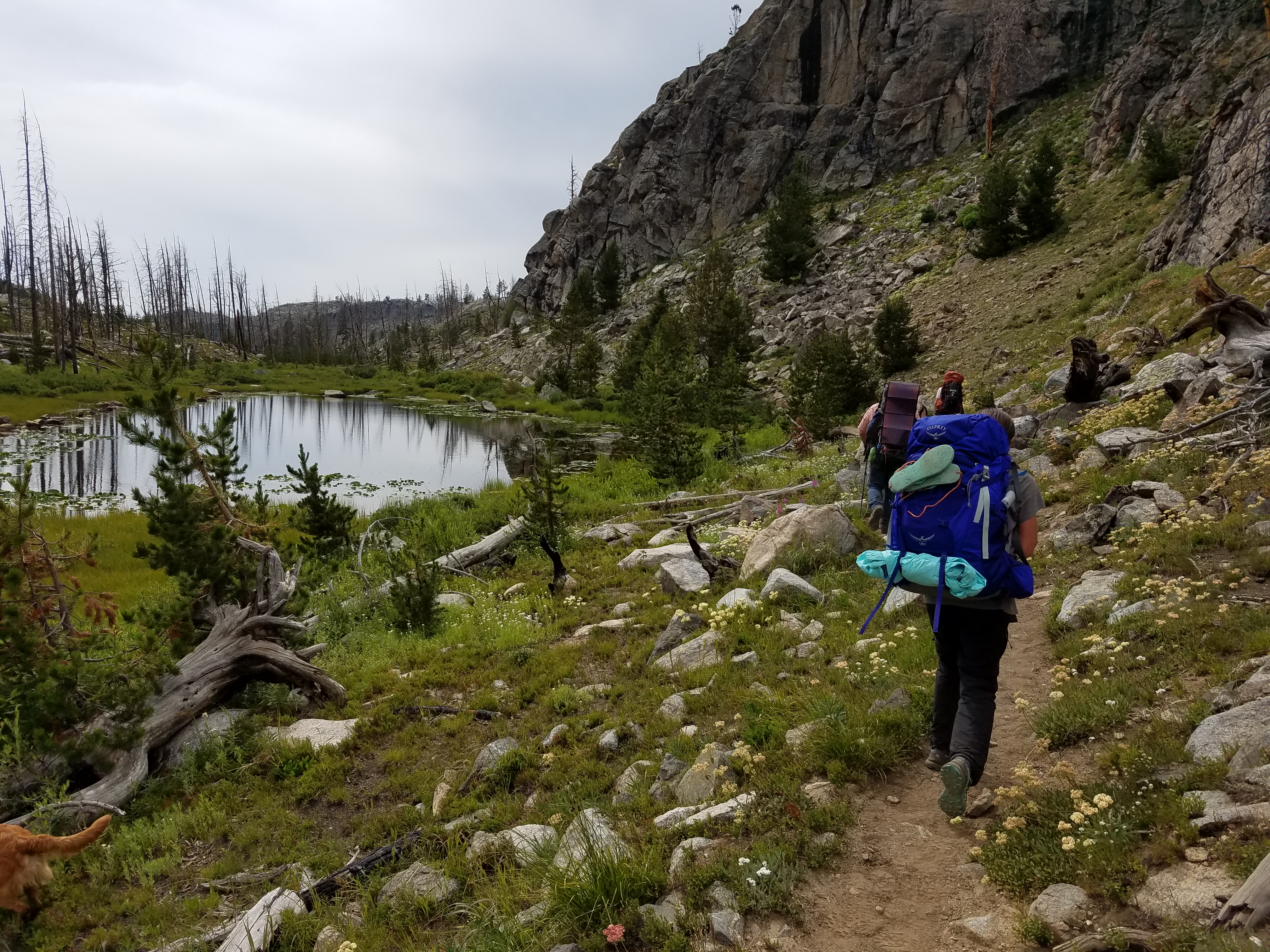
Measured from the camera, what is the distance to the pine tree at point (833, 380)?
78.2ft

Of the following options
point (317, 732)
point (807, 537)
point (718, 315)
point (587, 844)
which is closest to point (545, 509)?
point (807, 537)

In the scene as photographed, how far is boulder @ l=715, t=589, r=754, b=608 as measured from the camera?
822 centimetres

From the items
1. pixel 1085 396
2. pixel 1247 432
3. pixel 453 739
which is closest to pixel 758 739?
pixel 453 739

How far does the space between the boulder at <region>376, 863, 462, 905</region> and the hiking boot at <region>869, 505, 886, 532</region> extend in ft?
13.7

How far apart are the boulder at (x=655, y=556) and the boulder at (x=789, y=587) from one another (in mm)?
2640

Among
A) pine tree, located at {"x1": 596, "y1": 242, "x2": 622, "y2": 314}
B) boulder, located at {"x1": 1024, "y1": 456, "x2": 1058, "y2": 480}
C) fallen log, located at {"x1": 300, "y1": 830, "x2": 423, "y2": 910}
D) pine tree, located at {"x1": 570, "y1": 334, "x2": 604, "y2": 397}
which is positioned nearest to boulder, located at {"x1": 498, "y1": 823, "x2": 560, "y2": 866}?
fallen log, located at {"x1": 300, "y1": 830, "x2": 423, "y2": 910}

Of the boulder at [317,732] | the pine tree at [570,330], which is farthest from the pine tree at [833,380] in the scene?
the pine tree at [570,330]

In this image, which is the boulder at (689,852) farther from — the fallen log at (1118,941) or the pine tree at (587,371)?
the pine tree at (587,371)

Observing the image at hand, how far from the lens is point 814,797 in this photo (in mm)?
4309

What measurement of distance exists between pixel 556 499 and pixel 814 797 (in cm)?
1533

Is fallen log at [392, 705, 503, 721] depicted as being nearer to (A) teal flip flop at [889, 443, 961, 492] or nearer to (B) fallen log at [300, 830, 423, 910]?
(B) fallen log at [300, 830, 423, 910]

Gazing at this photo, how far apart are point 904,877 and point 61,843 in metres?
5.94

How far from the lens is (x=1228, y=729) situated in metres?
3.57

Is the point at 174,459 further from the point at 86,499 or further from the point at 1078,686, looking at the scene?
the point at 86,499
